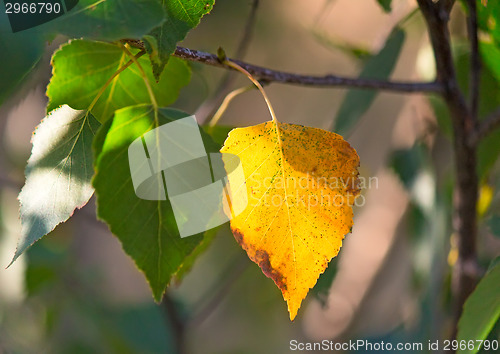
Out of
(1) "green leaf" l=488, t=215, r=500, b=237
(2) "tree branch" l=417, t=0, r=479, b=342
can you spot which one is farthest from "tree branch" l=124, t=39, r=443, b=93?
(1) "green leaf" l=488, t=215, r=500, b=237

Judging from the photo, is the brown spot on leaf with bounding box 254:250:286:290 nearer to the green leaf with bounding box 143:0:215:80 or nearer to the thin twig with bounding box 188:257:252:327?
the green leaf with bounding box 143:0:215:80

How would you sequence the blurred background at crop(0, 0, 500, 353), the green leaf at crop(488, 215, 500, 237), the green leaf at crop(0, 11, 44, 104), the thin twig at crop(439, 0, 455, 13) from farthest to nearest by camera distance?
1. the blurred background at crop(0, 0, 500, 353)
2. the green leaf at crop(488, 215, 500, 237)
3. the thin twig at crop(439, 0, 455, 13)
4. the green leaf at crop(0, 11, 44, 104)

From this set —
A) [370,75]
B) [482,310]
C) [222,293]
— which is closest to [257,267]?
[222,293]

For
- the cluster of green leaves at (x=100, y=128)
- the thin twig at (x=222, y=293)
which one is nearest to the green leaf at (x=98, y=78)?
the cluster of green leaves at (x=100, y=128)

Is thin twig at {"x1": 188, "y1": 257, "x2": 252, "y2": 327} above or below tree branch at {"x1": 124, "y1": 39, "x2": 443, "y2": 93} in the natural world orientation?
below

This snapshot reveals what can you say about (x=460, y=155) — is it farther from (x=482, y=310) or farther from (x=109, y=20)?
(x=109, y=20)

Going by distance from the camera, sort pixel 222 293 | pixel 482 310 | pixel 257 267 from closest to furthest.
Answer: pixel 482 310, pixel 222 293, pixel 257 267
